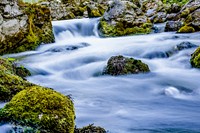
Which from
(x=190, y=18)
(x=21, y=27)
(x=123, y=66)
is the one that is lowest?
(x=123, y=66)

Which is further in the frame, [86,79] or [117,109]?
[86,79]

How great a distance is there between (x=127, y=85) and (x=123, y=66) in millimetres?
693

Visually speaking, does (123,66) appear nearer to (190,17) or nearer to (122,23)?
(190,17)

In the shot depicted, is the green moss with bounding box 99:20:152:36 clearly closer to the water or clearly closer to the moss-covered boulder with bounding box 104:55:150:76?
the water

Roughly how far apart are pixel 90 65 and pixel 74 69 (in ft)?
1.59

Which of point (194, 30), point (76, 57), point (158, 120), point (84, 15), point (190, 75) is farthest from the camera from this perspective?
point (84, 15)

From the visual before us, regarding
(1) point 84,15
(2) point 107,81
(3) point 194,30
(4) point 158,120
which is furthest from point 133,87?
(1) point 84,15

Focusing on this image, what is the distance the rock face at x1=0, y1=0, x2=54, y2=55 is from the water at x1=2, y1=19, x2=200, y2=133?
44cm

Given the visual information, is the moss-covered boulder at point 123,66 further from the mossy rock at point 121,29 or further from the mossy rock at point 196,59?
the mossy rock at point 121,29

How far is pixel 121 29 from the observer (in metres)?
16.4

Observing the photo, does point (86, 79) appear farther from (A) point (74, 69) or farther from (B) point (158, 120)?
(B) point (158, 120)

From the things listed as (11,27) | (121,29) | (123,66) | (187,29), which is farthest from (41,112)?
(121,29)

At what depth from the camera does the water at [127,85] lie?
5004mm

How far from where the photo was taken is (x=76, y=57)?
35.8ft
